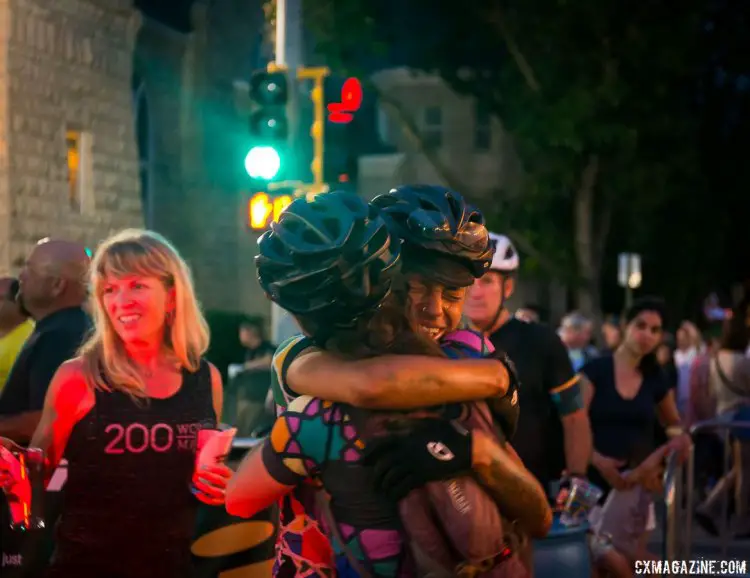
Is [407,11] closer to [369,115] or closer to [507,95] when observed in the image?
[507,95]

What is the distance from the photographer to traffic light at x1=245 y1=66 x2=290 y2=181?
44.3ft

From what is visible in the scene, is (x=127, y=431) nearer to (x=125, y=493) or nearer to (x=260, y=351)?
(x=125, y=493)

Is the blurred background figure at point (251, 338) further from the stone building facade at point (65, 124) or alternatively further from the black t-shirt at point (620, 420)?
the black t-shirt at point (620, 420)

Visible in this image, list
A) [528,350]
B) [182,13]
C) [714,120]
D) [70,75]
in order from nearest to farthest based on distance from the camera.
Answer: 1. [528,350]
2. [70,75]
3. [182,13]
4. [714,120]

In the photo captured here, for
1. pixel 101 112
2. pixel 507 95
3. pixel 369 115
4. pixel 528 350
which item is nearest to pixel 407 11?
pixel 507 95

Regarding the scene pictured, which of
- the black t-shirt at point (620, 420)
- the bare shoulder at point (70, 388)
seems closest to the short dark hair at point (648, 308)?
the black t-shirt at point (620, 420)

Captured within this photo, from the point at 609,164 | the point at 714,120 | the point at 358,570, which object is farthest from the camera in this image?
the point at 714,120

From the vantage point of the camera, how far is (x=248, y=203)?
13.6 meters

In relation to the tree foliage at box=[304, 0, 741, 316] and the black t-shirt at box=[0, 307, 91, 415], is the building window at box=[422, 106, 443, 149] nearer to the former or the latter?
the tree foliage at box=[304, 0, 741, 316]

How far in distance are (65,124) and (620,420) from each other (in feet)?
36.4

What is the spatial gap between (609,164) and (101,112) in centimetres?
1523

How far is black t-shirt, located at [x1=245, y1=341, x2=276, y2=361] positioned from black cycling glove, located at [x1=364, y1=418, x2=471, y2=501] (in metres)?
11.0

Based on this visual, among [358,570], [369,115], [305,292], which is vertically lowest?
[358,570]

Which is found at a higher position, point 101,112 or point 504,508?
point 101,112
